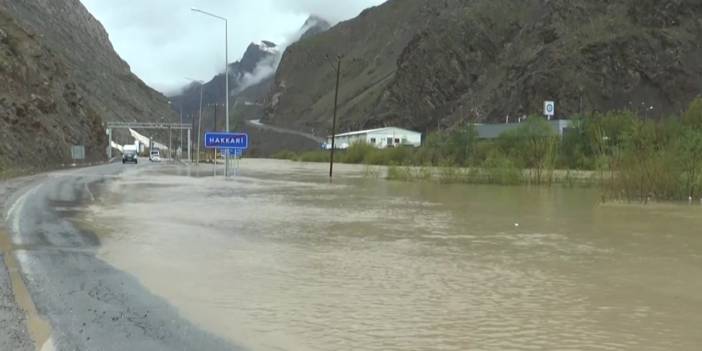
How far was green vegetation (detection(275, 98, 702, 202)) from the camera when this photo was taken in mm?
26875

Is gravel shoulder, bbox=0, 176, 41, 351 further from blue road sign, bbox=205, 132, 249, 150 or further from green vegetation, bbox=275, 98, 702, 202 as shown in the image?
blue road sign, bbox=205, 132, 249, 150

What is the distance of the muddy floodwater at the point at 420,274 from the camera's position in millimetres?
8023

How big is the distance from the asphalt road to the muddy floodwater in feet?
1.10

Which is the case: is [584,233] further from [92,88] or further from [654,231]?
[92,88]

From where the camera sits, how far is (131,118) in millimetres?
195875

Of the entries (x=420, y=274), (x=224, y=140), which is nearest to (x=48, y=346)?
(x=420, y=274)

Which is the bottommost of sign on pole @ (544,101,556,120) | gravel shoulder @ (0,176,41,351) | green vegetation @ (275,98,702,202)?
gravel shoulder @ (0,176,41,351)

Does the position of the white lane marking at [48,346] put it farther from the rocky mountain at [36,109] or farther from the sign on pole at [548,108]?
the sign on pole at [548,108]

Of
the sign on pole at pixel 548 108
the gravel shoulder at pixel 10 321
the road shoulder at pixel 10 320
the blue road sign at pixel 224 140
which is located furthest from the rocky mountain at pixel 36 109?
the sign on pole at pixel 548 108

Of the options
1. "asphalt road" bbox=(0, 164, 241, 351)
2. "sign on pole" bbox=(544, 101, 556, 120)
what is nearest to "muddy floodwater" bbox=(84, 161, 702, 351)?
"asphalt road" bbox=(0, 164, 241, 351)

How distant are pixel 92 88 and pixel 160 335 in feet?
606

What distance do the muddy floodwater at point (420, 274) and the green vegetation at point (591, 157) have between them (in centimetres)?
397

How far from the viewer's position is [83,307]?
342 inches

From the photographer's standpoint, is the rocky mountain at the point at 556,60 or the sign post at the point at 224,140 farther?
the rocky mountain at the point at 556,60
